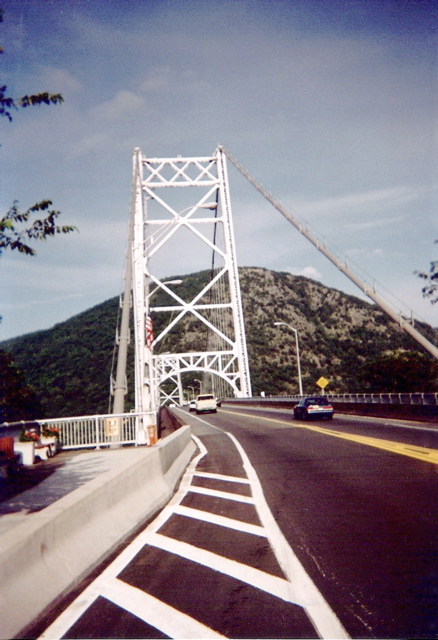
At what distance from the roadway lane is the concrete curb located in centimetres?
189

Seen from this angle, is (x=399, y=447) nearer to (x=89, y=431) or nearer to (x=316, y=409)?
(x=89, y=431)

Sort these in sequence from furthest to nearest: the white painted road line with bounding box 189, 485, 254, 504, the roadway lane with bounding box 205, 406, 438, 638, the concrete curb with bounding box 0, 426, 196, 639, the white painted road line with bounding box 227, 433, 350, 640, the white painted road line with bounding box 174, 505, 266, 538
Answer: the white painted road line with bounding box 189, 485, 254, 504
the white painted road line with bounding box 174, 505, 266, 538
the roadway lane with bounding box 205, 406, 438, 638
the concrete curb with bounding box 0, 426, 196, 639
the white painted road line with bounding box 227, 433, 350, 640

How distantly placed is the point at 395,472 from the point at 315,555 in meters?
5.61

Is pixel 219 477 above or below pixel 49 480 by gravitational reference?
below

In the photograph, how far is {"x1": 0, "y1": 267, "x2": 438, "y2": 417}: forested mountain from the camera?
91375mm

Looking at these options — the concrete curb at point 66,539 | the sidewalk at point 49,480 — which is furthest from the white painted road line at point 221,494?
the sidewalk at point 49,480

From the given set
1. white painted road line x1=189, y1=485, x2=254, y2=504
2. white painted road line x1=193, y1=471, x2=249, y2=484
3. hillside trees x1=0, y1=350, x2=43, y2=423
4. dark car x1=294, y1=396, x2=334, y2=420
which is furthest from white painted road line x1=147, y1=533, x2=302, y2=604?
hillside trees x1=0, y1=350, x2=43, y2=423

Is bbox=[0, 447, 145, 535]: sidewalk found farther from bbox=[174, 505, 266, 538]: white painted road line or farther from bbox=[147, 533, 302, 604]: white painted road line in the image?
bbox=[174, 505, 266, 538]: white painted road line

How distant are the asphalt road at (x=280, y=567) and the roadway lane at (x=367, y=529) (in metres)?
0.02

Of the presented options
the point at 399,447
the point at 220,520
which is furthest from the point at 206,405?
the point at 220,520

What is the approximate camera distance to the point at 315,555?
6215mm

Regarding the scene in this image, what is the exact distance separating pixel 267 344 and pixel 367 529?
111 metres

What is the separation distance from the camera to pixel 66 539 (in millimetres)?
5652

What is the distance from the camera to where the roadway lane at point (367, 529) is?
15.1 feet
